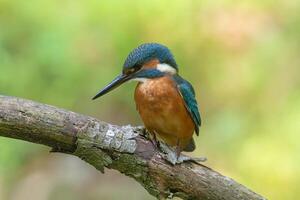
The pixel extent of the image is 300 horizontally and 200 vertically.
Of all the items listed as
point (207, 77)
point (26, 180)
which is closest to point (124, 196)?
point (26, 180)

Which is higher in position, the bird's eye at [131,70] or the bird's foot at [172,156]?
the bird's eye at [131,70]

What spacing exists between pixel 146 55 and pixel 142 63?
0.09 ft

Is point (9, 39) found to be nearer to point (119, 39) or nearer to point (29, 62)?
point (29, 62)

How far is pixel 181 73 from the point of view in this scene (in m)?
4.15

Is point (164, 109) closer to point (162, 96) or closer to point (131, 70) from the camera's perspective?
point (162, 96)

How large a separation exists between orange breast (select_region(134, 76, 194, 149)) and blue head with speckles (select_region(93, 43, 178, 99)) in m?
0.03

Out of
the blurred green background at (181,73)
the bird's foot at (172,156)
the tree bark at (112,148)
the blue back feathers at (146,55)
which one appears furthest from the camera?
the blurred green background at (181,73)

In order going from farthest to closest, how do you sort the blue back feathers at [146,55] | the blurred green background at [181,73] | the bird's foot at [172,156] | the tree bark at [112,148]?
the blurred green background at [181,73], the blue back feathers at [146,55], the bird's foot at [172,156], the tree bark at [112,148]

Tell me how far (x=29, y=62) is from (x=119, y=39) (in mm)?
556

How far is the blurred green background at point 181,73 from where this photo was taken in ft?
12.7

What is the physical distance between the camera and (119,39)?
4.30 metres

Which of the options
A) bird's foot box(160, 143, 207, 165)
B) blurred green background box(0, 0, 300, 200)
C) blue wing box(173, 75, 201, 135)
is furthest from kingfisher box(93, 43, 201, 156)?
blurred green background box(0, 0, 300, 200)

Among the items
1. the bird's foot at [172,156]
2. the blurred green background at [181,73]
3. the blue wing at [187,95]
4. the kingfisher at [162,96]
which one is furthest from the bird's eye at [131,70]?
the blurred green background at [181,73]

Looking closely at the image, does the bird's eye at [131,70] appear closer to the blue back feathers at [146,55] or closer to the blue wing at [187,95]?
the blue back feathers at [146,55]
